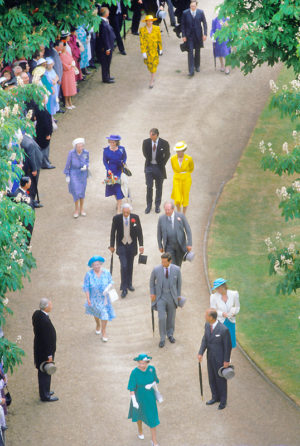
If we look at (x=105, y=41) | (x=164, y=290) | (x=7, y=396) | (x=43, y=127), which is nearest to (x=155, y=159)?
(x=43, y=127)

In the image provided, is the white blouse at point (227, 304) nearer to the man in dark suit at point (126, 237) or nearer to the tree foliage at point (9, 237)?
the man in dark suit at point (126, 237)

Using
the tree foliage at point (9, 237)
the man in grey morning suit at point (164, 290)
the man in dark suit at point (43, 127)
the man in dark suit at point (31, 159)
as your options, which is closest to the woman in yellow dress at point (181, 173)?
the man in dark suit at point (31, 159)

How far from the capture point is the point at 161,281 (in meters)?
17.1

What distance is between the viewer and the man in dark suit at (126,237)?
60.7 feet

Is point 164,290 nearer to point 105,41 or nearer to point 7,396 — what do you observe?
point 7,396

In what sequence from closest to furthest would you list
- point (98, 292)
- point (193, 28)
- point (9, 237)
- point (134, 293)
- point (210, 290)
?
point (9, 237) → point (98, 292) → point (134, 293) → point (210, 290) → point (193, 28)

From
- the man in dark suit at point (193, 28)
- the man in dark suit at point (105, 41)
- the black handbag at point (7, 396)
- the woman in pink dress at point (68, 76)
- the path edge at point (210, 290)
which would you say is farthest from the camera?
the man in dark suit at point (193, 28)

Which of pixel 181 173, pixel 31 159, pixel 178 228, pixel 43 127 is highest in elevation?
pixel 43 127

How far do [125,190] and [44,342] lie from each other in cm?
587

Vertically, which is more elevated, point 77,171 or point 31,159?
point 31,159

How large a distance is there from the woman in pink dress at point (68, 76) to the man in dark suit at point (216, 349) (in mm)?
11254

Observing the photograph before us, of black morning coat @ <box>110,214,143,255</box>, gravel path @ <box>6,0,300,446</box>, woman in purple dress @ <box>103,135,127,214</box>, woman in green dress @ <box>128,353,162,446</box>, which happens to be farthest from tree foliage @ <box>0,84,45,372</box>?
woman in purple dress @ <box>103,135,127,214</box>

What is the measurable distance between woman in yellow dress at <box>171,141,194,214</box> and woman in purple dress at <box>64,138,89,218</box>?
182cm

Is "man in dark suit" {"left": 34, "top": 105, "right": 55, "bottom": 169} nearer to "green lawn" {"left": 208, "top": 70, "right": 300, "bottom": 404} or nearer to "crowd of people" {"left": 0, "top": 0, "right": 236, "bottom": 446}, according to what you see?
"crowd of people" {"left": 0, "top": 0, "right": 236, "bottom": 446}
